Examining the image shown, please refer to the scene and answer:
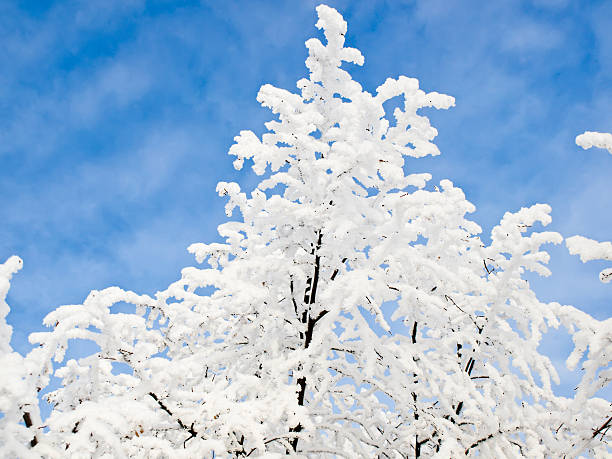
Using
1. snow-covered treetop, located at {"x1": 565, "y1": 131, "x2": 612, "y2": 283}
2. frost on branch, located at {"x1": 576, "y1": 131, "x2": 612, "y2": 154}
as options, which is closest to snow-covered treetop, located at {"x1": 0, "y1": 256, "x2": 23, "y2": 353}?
snow-covered treetop, located at {"x1": 565, "y1": 131, "x2": 612, "y2": 283}

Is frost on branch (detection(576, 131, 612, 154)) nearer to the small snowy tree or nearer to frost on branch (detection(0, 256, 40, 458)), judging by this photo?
the small snowy tree

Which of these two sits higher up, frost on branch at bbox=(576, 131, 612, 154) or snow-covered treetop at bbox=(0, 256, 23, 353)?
frost on branch at bbox=(576, 131, 612, 154)

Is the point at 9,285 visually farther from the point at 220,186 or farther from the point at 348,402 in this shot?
the point at 348,402

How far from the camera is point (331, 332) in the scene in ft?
17.5

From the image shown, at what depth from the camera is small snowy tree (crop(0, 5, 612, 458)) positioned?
3758mm

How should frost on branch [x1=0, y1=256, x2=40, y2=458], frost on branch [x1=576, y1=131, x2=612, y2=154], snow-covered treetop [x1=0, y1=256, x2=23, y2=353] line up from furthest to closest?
frost on branch [x1=576, y1=131, x2=612, y2=154]
snow-covered treetop [x1=0, y1=256, x2=23, y2=353]
frost on branch [x1=0, y1=256, x2=40, y2=458]

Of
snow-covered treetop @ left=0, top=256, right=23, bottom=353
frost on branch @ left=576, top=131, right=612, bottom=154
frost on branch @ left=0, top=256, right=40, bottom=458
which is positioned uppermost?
frost on branch @ left=576, top=131, right=612, bottom=154

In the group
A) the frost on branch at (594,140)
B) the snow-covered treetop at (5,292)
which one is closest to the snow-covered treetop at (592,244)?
the frost on branch at (594,140)

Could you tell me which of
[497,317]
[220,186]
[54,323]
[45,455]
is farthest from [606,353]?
[220,186]

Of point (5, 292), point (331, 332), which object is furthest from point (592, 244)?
point (5, 292)

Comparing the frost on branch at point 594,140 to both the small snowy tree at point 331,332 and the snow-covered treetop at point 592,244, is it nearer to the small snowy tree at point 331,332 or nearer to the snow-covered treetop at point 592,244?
the snow-covered treetop at point 592,244

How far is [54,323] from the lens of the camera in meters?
3.80

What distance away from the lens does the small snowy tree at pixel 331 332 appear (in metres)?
3.76

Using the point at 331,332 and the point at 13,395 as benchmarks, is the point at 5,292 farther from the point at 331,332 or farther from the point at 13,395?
the point at 331,332
